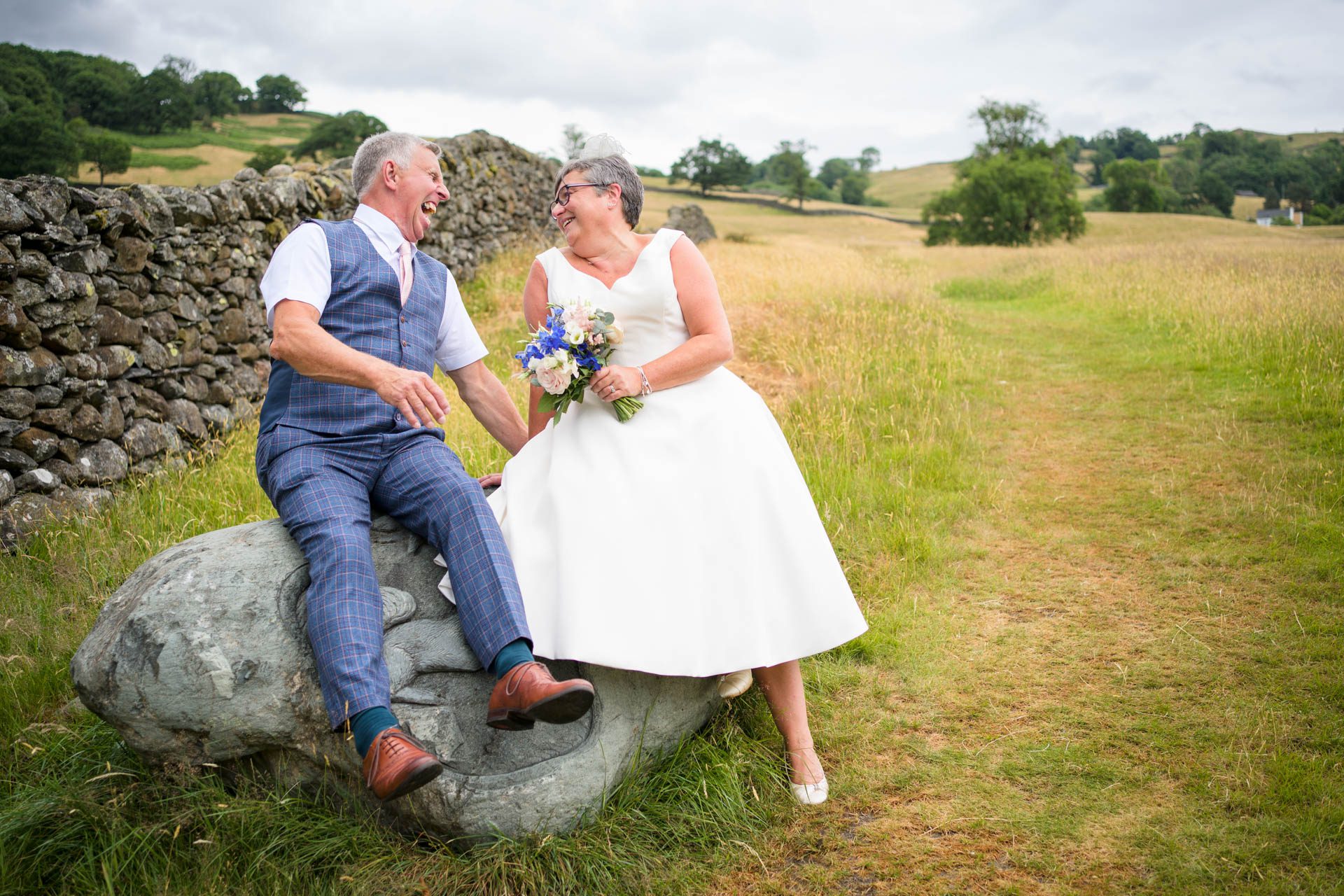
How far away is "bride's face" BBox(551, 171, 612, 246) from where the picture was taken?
11.2ft

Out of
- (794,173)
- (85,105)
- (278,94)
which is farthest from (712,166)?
(85,105)

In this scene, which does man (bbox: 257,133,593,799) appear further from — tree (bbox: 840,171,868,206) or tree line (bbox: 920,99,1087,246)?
tree (bbox: 840,171,868,206)

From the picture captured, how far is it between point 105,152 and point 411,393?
8.31 meters

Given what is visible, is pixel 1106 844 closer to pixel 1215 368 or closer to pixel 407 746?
pixel 407 746

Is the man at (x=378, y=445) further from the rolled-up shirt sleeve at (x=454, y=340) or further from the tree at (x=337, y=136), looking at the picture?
the tree at (x=337, y=136)

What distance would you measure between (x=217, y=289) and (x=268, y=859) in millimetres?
6490

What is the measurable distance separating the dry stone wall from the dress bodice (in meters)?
4.08

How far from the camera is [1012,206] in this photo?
143 feet

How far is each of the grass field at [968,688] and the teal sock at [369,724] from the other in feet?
1.26

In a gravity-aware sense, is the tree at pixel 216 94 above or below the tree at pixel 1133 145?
below

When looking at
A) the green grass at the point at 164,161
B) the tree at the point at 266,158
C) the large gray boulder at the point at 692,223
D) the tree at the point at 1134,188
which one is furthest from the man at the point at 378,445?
Answer: the tree at the point at 1134,188

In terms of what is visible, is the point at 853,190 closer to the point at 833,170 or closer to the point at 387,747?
the point at 833,170

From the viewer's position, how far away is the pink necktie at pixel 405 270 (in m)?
3.48

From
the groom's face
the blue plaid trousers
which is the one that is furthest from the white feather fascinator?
the blue plaid trousers
